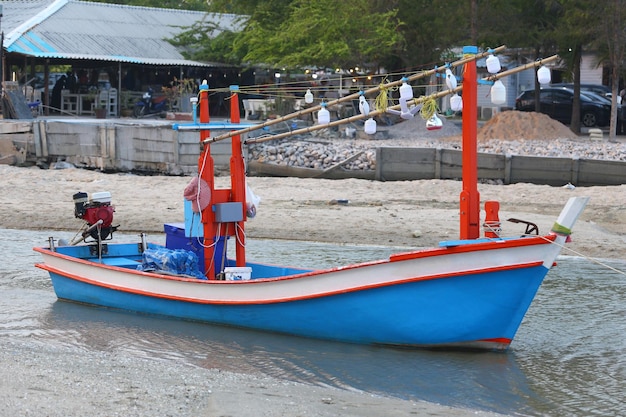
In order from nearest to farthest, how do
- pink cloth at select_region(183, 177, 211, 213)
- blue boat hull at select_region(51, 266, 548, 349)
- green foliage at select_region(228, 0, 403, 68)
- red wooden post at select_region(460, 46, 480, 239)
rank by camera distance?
blue boat hull at select_region(51, 266, 548, 349), red wooden post at select_region(460, 46, 480, 239), pink cloth at select_region(183, 177, 211, 213), green foliage at select_region(228, 0, 403, 68)

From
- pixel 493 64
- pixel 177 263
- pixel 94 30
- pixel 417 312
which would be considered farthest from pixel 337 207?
pixel 94 30

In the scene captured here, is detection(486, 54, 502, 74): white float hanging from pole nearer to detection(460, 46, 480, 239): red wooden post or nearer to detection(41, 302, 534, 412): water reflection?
detection(460, 46, 480, 239): red wooden post

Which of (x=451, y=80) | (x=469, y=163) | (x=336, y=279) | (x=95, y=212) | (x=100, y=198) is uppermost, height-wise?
(x=451, y=80)

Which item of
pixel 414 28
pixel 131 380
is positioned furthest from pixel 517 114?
pixel 131 380

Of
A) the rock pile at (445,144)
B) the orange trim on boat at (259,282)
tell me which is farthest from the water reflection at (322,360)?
the rock pile at (445,144)

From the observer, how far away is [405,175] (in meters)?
26.7

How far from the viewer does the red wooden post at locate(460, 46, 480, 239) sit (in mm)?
10695

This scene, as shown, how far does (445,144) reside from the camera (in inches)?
1179

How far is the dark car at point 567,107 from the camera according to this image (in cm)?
3688

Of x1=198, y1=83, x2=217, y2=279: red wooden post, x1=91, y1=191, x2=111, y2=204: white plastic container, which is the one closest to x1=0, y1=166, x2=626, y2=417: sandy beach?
x1=198, y1=83, x2=217, y2=279: red wooden post

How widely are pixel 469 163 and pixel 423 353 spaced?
223cm

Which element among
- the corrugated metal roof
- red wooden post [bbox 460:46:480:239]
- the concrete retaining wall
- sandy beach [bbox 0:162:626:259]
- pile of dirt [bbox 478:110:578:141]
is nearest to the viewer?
red wooden post [bbox 460:46:480:239]

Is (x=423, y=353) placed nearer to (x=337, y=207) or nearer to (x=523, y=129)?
(x=337, y=207)

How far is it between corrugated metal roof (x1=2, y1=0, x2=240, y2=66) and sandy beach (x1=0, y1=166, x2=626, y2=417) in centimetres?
936
